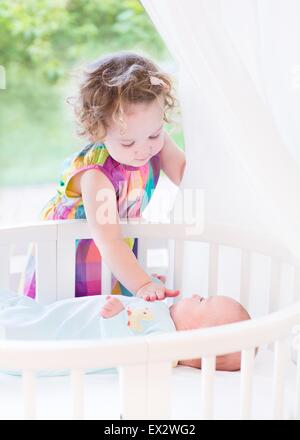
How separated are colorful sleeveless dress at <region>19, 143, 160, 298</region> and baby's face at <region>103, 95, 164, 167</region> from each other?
0.16 ft

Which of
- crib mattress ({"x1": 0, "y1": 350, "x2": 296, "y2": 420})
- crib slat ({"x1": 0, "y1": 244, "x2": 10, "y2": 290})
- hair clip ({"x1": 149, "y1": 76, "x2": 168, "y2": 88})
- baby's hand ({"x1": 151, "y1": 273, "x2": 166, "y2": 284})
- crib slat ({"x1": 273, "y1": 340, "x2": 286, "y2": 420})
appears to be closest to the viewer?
crib slat ({"x1": 273, "y1": 340, "x2": 286, "y2": 420})

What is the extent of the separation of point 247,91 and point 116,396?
58 centimetres

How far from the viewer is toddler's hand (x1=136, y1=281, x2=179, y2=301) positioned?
1318 millimetres

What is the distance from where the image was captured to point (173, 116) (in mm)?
1438

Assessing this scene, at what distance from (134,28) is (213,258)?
283 centimetres

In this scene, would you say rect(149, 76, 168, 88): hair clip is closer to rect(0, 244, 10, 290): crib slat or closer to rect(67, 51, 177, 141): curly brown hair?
rect(67, 51, 177, 141): curly brown hair

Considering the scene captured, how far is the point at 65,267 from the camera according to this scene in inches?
58.4

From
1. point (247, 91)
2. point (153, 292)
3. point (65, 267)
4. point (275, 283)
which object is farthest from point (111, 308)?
point (247, 91)

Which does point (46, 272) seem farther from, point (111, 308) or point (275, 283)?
point (275, 283)

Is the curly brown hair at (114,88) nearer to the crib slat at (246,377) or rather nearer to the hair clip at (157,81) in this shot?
the hair clip at (157,81)

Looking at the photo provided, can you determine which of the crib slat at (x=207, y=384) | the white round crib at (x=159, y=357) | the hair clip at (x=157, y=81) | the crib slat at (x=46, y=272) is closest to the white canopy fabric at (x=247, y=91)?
the hair clip at (x=157, y=81)

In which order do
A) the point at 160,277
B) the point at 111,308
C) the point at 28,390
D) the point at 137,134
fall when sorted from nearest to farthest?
the point at 28,390 < the point at 111,308 < the point at 137,134 < the point at 160,277

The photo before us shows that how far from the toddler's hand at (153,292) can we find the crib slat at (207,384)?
0.46 metres

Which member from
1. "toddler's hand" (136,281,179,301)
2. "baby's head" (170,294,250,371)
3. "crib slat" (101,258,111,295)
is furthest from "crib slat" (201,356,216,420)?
"crib slat" (101,258,111,295)
